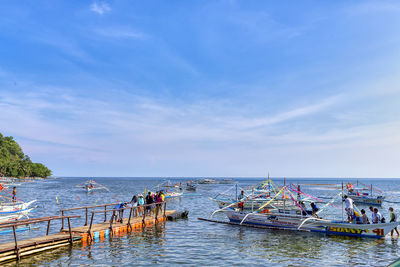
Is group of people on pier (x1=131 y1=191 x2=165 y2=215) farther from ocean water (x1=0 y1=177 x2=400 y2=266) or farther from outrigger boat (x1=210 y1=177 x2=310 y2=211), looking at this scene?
outrigger boat (x1=210 y1=177 x2=310 y2=211)

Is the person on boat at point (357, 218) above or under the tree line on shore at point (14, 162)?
under

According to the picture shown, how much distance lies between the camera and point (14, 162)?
529 feet

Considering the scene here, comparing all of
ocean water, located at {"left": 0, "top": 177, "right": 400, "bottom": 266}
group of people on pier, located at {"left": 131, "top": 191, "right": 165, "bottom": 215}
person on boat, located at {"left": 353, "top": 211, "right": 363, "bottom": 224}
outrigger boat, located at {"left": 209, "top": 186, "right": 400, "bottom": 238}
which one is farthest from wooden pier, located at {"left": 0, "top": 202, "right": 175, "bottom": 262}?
person on boat, located at {"left": 353, "top": 211, "right": 363, "bottom": 224}

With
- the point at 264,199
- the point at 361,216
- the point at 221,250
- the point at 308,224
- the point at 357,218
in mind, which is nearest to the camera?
the point at 221,250

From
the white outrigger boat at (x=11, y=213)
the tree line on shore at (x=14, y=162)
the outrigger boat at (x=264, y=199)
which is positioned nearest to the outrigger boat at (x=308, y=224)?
the outrigger boat at (x=264, y=199)

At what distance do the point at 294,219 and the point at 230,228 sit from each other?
552 centimetres

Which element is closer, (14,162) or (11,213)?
(11,213)

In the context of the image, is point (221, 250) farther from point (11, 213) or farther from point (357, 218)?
point (11, 213)

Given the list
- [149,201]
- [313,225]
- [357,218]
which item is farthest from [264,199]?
[149,201]

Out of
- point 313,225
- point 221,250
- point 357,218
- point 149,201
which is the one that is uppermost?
point 149,201

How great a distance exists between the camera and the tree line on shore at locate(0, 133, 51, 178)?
149100mm

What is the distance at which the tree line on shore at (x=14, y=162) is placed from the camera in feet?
489

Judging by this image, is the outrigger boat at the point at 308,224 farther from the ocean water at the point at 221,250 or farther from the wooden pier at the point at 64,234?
the wooden pier at the point at 64,234

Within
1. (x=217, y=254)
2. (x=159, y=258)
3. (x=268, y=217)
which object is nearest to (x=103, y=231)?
(x=159, y=258)
